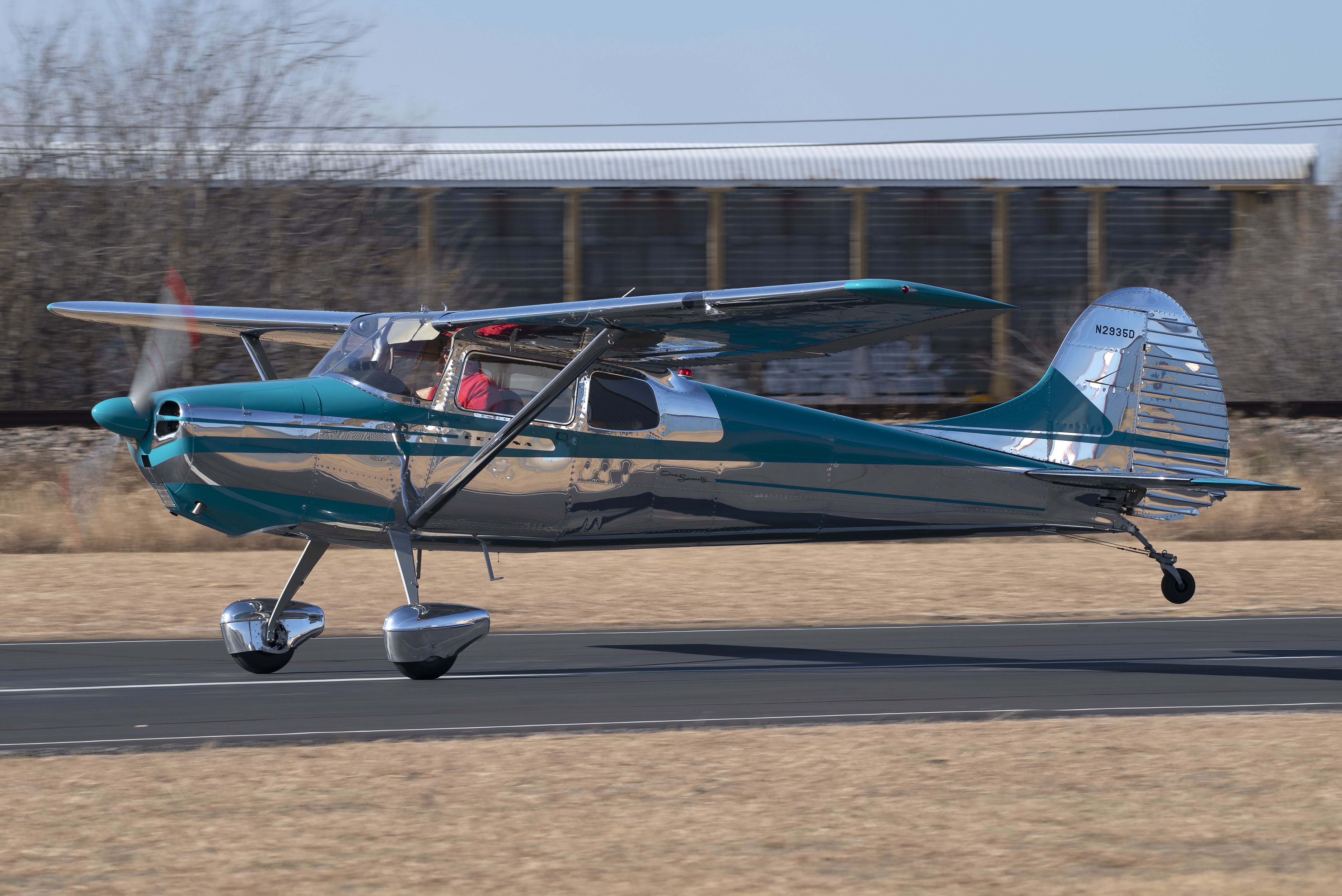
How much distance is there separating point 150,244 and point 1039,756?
61.6ft

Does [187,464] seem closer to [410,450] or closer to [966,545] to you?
[410,450]

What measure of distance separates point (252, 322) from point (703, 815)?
6.56 metres

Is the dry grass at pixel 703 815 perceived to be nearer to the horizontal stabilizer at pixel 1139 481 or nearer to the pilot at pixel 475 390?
the pilot at pixel 475 390

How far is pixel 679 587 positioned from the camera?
1356cm

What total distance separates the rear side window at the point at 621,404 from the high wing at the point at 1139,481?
311 cm

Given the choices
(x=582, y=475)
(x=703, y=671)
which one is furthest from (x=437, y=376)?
(x=703, y=671)

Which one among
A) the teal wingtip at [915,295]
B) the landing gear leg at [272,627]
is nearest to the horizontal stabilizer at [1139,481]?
the teal wingtip at [915,295]

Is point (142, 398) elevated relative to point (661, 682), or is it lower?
elevated

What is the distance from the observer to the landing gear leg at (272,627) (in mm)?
8797

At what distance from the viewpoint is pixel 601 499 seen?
30.2ft

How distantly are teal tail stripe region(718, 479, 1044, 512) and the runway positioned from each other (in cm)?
110

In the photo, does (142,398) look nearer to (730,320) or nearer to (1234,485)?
(730,320)

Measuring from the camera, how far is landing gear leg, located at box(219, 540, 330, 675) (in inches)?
346

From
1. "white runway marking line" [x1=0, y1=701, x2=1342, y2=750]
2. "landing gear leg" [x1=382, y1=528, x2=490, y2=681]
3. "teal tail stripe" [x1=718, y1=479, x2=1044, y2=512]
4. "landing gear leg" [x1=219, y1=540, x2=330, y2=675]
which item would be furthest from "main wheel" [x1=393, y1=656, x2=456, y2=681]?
"teal tail stripe" [x1=718, y1=479, x2=1044, y2=512]
